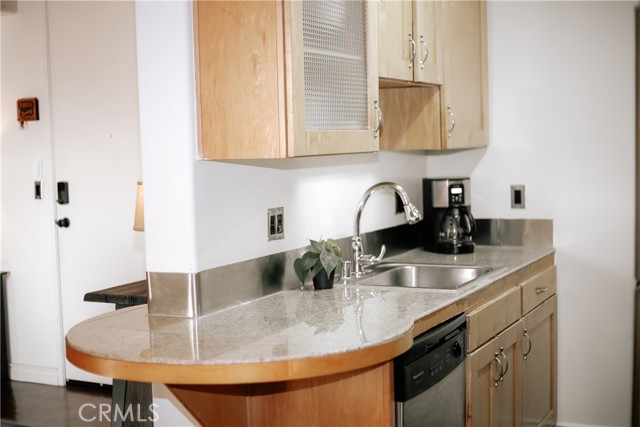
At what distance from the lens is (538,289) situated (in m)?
3.52

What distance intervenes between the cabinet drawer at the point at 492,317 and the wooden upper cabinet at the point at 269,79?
774 mm

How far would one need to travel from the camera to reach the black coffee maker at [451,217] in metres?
3.80

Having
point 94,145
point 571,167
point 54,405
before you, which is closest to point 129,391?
point 54,405

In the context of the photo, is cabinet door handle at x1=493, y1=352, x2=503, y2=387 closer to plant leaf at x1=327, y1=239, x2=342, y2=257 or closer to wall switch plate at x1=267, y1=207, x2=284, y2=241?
plant leaf at x1=327, y1=239, x2=342, y2=257

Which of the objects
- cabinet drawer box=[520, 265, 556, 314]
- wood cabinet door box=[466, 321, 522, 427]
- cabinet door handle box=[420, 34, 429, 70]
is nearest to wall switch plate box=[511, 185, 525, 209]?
cabinet drawer box=[520, 265, 556, 314]

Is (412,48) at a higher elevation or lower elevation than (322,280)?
higher

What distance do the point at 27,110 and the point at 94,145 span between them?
21.7 inches

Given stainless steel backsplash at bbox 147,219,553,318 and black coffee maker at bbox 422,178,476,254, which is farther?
black coffee maker at bbox 422,178,476,254

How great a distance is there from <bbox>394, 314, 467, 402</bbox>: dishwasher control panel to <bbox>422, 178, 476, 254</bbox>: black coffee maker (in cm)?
116

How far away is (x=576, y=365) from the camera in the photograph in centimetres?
389

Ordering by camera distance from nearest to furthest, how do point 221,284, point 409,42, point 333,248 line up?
point 221,284, point 333,248, point 409,42

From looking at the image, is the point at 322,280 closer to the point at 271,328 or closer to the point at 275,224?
the point at 275,224

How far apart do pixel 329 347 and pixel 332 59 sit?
96 centimetres
